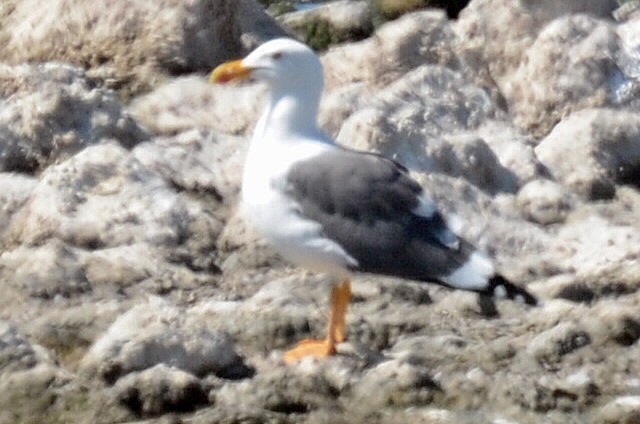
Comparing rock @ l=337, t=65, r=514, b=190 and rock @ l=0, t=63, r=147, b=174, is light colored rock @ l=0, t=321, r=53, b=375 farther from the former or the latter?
rock @ l=337, t=65, r=514, b=190

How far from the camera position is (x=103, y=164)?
10.2 metres

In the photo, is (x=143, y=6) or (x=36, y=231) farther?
(x=143, y=6)

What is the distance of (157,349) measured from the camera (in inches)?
328

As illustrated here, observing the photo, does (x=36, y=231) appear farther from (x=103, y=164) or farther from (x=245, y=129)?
(x=245, y=129)

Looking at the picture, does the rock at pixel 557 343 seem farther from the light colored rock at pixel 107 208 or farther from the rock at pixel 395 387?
the light colored rock at pixel 107 208

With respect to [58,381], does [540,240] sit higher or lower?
lower

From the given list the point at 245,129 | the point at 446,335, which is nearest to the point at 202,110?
the point at 245,129

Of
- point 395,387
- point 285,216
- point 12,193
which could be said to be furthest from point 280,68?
point 12,193

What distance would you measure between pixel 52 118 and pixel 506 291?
3067 millimetres

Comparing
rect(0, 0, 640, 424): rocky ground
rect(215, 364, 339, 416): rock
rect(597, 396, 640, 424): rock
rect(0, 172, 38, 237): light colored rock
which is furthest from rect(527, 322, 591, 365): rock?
rect(0, 172, 38, 237): light colored rock

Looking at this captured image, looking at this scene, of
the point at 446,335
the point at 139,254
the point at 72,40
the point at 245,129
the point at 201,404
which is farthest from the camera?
the point at 72,40

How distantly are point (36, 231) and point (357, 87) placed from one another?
2540 mm

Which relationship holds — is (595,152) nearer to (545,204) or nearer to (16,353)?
(545,204)

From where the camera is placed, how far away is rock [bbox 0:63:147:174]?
10.6 metres
